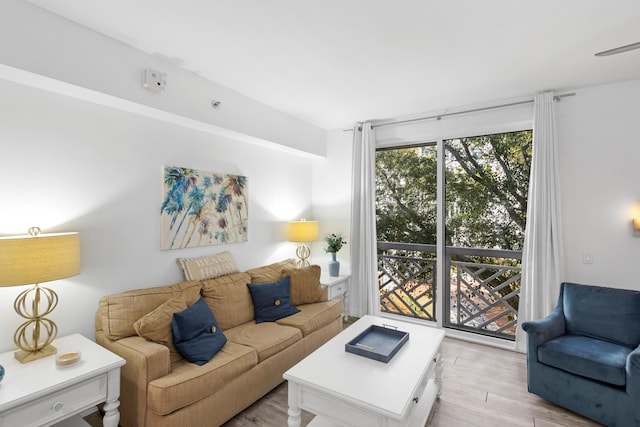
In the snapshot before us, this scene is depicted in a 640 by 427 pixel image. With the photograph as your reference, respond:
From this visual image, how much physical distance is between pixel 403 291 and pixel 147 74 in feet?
12.1

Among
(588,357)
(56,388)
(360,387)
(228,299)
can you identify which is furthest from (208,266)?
(588,357)

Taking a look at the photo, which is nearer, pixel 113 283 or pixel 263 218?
pixel 113 283

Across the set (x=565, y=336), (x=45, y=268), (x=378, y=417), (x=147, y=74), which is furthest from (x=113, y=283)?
(x=565, y=336)

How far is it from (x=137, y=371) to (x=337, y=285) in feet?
8.09

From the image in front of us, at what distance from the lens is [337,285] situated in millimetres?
3971

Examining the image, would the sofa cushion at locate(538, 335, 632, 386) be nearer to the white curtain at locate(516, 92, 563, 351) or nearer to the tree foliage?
the white curtain at locate(516, 92, 563, 351)

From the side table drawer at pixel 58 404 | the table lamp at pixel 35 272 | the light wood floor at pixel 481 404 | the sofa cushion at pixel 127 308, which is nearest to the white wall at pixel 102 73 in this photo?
the table lamp at pixel 35 272

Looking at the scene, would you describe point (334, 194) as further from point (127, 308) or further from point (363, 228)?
point (127, 308)

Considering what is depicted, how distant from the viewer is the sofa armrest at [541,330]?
2436 millimetres

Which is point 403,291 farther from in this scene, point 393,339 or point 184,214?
point 184,214

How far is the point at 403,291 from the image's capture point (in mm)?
4262

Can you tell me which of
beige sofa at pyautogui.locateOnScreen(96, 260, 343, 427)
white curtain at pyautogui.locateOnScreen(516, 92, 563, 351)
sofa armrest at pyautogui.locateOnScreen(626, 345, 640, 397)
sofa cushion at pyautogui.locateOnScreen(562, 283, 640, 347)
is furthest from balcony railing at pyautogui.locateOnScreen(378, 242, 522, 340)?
beige sofa at pyautogui.locateOnScreen(96, 260, 343, 427)

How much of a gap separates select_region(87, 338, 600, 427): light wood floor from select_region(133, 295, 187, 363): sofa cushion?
69 cm

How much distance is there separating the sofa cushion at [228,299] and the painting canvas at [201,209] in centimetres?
44
